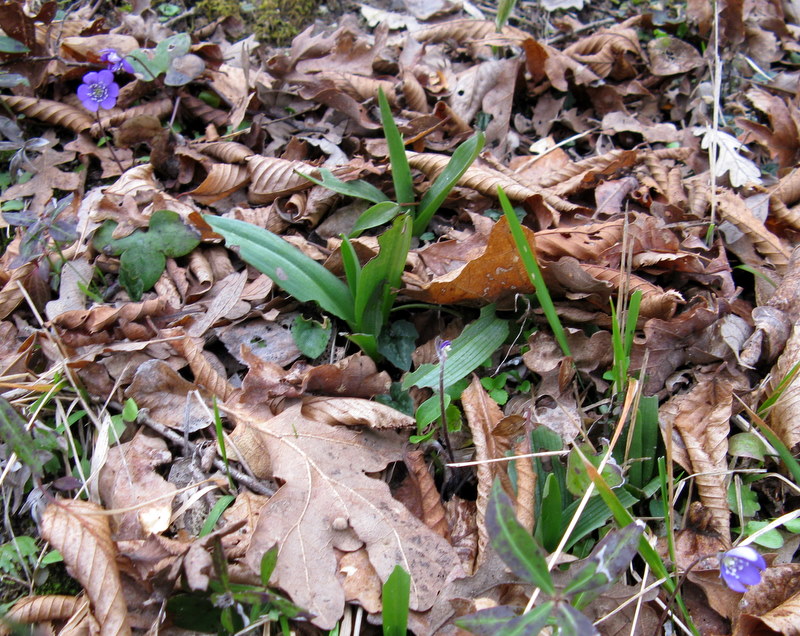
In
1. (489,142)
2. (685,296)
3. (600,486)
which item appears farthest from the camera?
(489,142)

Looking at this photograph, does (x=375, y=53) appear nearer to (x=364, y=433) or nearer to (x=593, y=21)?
(x=593, y=21)

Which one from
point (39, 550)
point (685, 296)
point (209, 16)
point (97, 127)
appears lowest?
point (39, 550)

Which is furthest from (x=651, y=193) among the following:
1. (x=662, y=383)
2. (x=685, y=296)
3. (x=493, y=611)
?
(x=493, y=611)

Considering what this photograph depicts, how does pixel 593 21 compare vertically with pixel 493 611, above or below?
above

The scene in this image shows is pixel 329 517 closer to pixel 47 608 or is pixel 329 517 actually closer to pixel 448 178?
pixel 47 608

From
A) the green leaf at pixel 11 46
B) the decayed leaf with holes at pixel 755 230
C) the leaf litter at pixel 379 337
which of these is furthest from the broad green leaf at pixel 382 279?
the green leaf at pixel 11 46

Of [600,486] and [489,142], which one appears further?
[489,142]

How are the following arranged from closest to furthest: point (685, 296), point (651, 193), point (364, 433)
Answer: point (364, 433) → point (685, 296) → point (651, 193)
